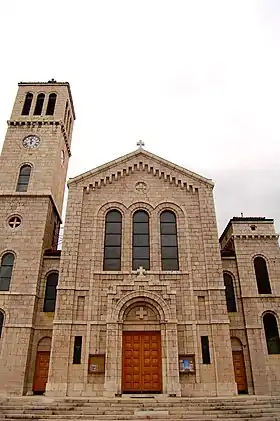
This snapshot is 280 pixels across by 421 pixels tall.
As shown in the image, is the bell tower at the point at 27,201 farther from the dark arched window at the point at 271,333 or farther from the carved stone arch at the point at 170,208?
the dark arched window at the point at 271,333

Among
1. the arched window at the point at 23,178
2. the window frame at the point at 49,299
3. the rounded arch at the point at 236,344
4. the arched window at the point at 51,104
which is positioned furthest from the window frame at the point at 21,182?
the rounded arch at the point at 236,344

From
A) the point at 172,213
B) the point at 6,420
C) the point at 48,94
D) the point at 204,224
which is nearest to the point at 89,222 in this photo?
the point at 172,213

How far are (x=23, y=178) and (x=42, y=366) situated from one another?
12268 mm

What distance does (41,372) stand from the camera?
19.8m

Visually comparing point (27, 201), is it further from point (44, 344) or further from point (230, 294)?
point (230, 294)

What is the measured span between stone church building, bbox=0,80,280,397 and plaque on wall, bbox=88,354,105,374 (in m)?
0.05

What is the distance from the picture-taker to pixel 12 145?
2602 cm

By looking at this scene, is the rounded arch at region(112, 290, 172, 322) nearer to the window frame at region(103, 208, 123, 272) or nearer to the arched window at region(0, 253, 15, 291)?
the window frame at region(103, 208, 123, 272)

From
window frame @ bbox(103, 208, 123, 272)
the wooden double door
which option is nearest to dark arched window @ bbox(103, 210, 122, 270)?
window frame @ bbox(103, 208, 123, 272)

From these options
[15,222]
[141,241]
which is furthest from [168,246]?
[15,222]

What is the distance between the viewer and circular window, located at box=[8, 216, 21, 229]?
22.8 m

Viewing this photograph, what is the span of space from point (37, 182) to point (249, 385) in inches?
718

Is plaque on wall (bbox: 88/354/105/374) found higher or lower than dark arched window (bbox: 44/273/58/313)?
lower

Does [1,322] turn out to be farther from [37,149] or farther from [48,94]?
[48,94]
